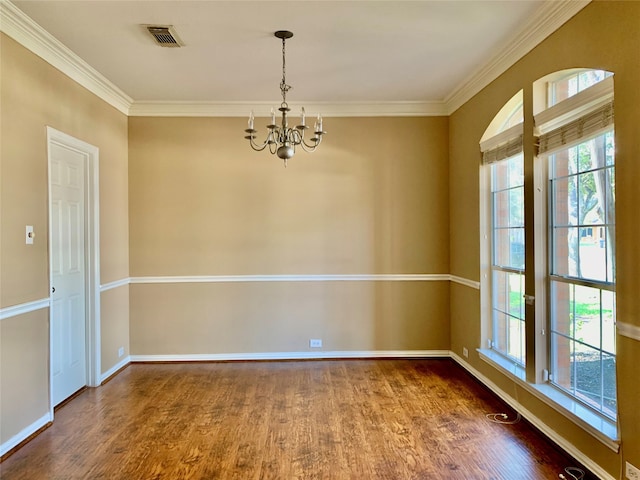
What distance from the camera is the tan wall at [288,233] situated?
4469mm

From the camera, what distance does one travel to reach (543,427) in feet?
8.98

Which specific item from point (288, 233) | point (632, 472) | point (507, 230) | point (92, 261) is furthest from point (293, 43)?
point (632, 472)

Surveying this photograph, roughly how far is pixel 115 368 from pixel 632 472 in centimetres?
428

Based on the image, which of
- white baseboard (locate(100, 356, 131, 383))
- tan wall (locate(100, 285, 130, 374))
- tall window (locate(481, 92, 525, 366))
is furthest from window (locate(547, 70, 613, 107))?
white baseboard (locate(100, 356, 131, 383))

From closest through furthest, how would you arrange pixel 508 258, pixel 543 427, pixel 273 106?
pixel 543 427 → pixel 508 258 → pixel 273 106

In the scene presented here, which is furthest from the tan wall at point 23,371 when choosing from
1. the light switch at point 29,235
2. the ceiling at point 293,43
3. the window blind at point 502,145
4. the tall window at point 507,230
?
the window blind at point 502,145

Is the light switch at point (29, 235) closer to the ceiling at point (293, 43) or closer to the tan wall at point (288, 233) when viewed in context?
the ceiling at point (293, 43)

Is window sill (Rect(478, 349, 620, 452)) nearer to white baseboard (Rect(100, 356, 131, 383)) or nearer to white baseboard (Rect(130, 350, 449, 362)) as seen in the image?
white baseboard (Rect(130, 350, 449, 362))

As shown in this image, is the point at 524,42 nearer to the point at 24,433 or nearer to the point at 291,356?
the point at 291,356

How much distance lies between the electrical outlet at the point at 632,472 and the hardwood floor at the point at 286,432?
17.5 inches

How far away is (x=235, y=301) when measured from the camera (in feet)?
14.8

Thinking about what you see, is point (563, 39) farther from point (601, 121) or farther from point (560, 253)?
point (560, 253)

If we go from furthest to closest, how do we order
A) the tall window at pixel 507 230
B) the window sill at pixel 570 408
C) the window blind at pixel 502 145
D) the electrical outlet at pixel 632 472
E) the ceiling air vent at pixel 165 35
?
the tall window at pixel 507 230, the window blind at pixel 502 145, the ceiling air vent at pixel 165 35, the window sill at pixel 570 408, the electrical outlet at pixel 632 472

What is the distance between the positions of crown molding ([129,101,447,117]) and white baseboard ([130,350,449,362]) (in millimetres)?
2716
